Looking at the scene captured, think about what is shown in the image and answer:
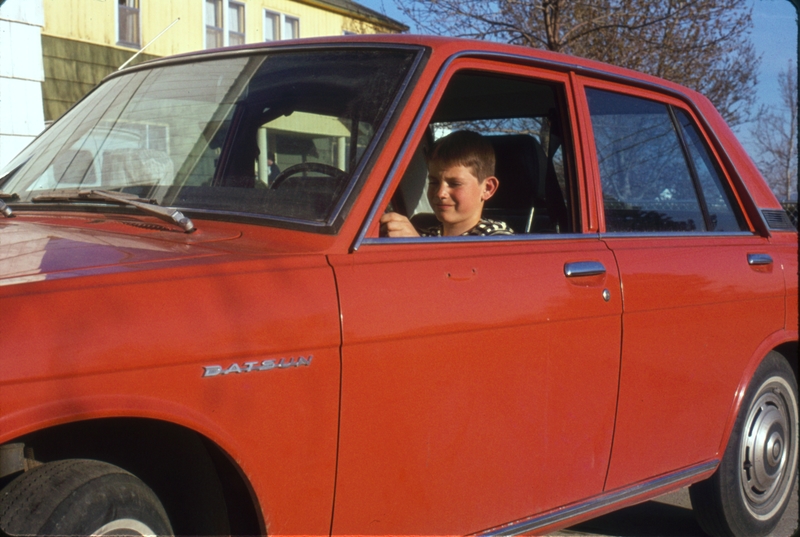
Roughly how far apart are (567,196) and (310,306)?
4.60 feet

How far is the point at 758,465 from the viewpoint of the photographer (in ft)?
13.1

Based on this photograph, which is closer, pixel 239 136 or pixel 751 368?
pixel 239 136

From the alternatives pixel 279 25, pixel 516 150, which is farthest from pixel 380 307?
pixel 279 25

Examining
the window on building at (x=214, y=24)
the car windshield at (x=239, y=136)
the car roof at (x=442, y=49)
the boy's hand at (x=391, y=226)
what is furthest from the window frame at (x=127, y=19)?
the boy's hand at (x=391, y=226)

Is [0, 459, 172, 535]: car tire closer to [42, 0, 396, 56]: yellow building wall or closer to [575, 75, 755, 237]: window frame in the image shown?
[575, 75, 755, 237]: window frame

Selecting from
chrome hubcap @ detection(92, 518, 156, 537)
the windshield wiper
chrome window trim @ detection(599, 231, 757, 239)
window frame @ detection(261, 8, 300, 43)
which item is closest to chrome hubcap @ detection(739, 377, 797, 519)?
chrome window trim @ detection(599, 231, 757, 239)

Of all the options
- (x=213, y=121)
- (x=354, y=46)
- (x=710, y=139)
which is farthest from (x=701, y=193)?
(x=213, y=121)

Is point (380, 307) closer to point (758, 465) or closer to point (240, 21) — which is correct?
point (758, 465)

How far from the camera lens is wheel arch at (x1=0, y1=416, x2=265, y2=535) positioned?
2.06 meters

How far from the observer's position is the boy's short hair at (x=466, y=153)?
11.4 feet

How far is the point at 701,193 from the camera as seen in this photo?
12.8 feet

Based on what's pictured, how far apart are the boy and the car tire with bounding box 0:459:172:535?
157cm

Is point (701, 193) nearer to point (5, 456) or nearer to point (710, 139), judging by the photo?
point (710, 139)

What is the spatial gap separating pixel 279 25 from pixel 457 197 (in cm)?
1991
